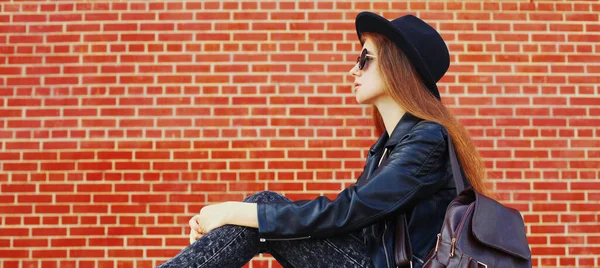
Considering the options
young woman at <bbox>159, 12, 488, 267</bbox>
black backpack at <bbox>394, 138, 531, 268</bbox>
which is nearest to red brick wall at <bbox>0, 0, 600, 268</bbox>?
young woman at <bbox>159, 12, 488, 267</bbox>

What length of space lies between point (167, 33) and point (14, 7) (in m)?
1.03

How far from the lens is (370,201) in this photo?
7.86 ft

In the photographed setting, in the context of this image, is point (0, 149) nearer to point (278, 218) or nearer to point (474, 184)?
point (278, 218)

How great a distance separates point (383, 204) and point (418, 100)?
0.48 meters

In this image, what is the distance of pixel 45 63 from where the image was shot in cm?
457

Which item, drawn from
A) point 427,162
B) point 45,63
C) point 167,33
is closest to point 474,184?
point 427,162

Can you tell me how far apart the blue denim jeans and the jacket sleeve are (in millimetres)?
84

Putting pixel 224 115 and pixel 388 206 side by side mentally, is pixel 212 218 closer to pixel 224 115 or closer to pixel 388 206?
pixel 388 206

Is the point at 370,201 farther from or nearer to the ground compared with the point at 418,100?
nearer to the ground

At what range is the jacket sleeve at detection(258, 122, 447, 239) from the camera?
7.86 ft

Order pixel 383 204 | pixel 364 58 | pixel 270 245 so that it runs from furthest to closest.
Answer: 1. pixel 364 58
2. pixel 270 245
3. pixel 383 204

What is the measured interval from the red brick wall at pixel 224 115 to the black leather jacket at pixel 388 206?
2.05 m

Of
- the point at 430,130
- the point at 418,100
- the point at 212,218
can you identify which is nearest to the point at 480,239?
the point at 430,130

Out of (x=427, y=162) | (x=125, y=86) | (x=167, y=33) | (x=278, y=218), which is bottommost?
(x=278, y=218)
